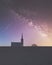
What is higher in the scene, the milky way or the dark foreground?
the milky way

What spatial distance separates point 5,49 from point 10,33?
0.96 ft

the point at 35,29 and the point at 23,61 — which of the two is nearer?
the point at 23,61

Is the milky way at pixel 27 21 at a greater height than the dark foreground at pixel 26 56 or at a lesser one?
greater

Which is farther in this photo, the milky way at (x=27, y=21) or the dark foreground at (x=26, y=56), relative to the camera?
the milky way at (x=27, y=21)

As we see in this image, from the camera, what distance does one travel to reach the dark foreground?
241 cm

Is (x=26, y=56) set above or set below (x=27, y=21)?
below

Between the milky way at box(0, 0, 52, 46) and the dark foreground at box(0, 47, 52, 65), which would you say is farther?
the milky way at box(0, 0, 52, 46)

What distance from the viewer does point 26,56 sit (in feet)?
8.05

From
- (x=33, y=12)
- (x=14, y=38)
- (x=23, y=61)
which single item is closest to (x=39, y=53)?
(x=23, y=61)

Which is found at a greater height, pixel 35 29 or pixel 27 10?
pixel 27 10

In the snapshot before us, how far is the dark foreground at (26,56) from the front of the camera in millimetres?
2412

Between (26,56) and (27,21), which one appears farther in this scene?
(27,21)

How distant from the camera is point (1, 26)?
262 cm

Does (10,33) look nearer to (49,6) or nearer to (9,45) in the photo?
(9,45)
